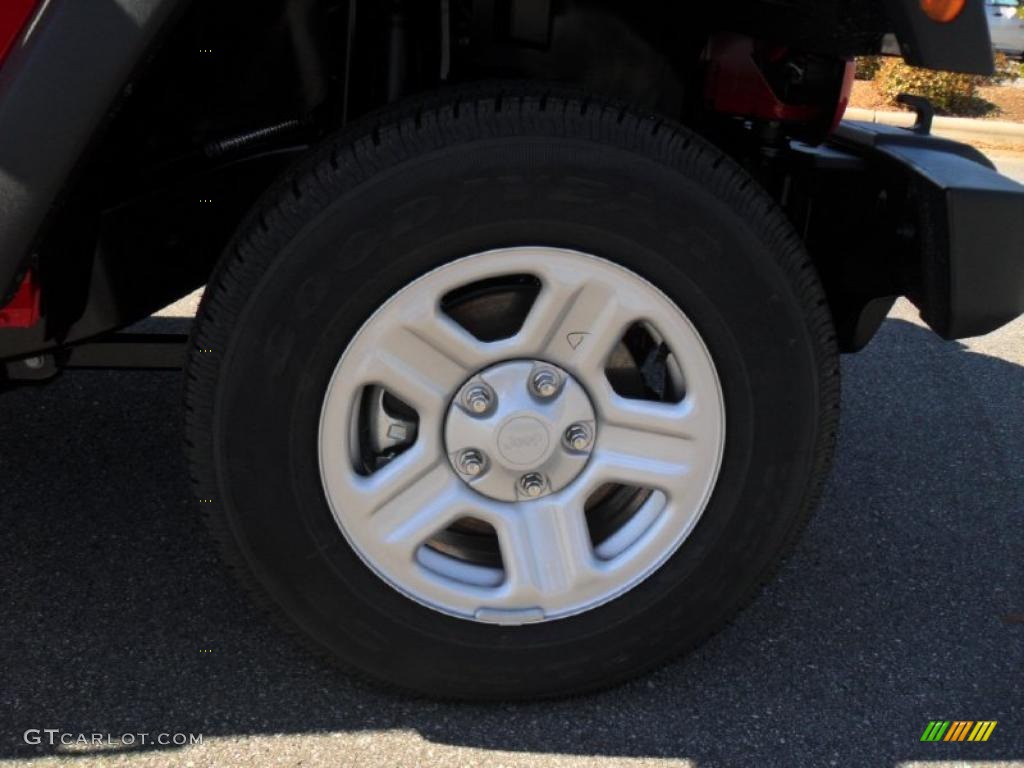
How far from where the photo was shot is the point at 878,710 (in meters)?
2.02

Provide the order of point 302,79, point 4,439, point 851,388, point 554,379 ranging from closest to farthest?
point 554,379
point 302,79
point 4,439
point 851,388

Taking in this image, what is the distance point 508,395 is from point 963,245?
0.85m

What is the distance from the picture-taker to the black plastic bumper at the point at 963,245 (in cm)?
187

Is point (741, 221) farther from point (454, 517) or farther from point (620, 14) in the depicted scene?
point (454, 517)

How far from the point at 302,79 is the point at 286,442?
83 centimetres

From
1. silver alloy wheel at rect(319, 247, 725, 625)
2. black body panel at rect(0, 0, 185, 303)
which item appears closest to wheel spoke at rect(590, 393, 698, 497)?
silver alloy wheel at rect(319, 247, 725, 625)

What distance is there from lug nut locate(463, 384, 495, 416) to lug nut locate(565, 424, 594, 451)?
151 mm

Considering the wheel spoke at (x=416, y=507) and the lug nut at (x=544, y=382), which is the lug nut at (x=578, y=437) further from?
the wheel spoke at (x=416, y=507)

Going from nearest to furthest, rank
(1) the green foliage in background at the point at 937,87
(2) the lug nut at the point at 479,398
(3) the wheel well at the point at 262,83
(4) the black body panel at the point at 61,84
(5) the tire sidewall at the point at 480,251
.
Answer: (4) the black body panel at the point at 61,84 → (5) the tire sidewall at the point at 480,251 → (2) the lug nut at the point at 479,398 → (3) the wheel well at the point at 262,83 → (1) the green foliage in background at the point at 937,87

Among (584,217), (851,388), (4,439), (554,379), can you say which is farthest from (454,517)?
(851,388)

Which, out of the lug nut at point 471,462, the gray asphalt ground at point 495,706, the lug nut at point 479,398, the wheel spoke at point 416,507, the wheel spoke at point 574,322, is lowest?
the gray asphalt ground at point 495,706

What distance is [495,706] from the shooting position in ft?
6.50

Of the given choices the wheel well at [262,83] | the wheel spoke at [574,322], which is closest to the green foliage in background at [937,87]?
the wheel well at [262,83]

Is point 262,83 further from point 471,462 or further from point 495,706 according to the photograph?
point 495,706
